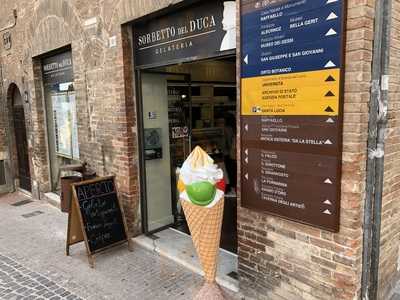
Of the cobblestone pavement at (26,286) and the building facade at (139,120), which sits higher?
the building facade at (139,120)

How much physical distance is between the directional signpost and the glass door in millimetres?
2122

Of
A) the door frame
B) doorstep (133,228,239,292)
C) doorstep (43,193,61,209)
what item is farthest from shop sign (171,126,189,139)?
the door frame

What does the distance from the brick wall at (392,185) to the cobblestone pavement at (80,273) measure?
1478 mm

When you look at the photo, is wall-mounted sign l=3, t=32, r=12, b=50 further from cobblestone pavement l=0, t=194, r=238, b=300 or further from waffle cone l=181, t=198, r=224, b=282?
waffle cone l=181, t=198, r=224, b=282

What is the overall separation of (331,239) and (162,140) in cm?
311

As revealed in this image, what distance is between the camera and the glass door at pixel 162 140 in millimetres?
5033

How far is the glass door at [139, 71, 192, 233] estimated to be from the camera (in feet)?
16.5

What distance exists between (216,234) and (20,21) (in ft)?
22.3

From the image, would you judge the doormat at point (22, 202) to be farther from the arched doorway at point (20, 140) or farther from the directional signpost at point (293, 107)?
the directional signpost at point (293, 107)

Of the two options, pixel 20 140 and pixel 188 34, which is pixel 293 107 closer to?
pixel 188 34

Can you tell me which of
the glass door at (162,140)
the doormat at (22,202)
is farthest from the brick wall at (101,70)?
the doormat at (22,202)

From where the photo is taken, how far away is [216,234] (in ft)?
10.0

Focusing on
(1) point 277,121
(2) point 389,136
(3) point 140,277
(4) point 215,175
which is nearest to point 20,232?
(3) point 140,277

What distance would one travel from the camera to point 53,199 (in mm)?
7168
